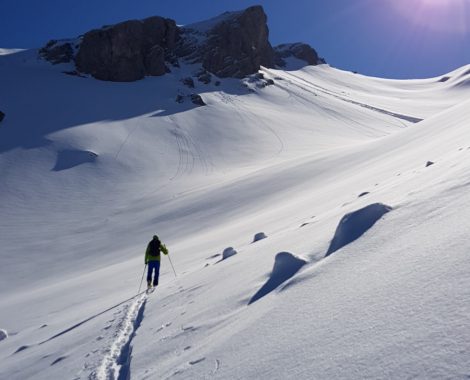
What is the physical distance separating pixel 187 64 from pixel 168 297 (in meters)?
66.7

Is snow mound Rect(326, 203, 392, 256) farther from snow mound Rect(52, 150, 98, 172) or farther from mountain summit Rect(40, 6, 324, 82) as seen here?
mountain summit Rect(40, 6, 324, 82)

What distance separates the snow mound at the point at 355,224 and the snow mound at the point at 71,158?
33.7 meters

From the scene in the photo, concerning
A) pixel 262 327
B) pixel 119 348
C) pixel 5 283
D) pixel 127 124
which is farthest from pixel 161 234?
pixel 127 124

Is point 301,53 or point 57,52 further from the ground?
point 301,53

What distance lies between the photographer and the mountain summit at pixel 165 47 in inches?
2485

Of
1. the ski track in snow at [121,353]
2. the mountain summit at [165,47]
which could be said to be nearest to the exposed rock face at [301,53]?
the mountain summit at [165,47]

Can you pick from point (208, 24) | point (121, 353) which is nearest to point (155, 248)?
point (121, 353)

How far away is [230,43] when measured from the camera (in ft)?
242

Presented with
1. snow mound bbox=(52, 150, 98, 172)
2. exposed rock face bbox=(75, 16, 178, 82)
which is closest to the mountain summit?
exposed rock face bbox=(75, 16, 178, 82)

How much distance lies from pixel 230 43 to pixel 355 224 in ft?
239

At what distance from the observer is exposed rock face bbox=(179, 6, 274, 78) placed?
70.6 meters

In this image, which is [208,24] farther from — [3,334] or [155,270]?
[3,334]

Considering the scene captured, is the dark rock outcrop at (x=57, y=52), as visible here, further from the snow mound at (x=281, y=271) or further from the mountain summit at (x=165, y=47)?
the snow mound at (x=281, y=271)

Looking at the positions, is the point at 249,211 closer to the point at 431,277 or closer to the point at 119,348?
the point at 119,348
